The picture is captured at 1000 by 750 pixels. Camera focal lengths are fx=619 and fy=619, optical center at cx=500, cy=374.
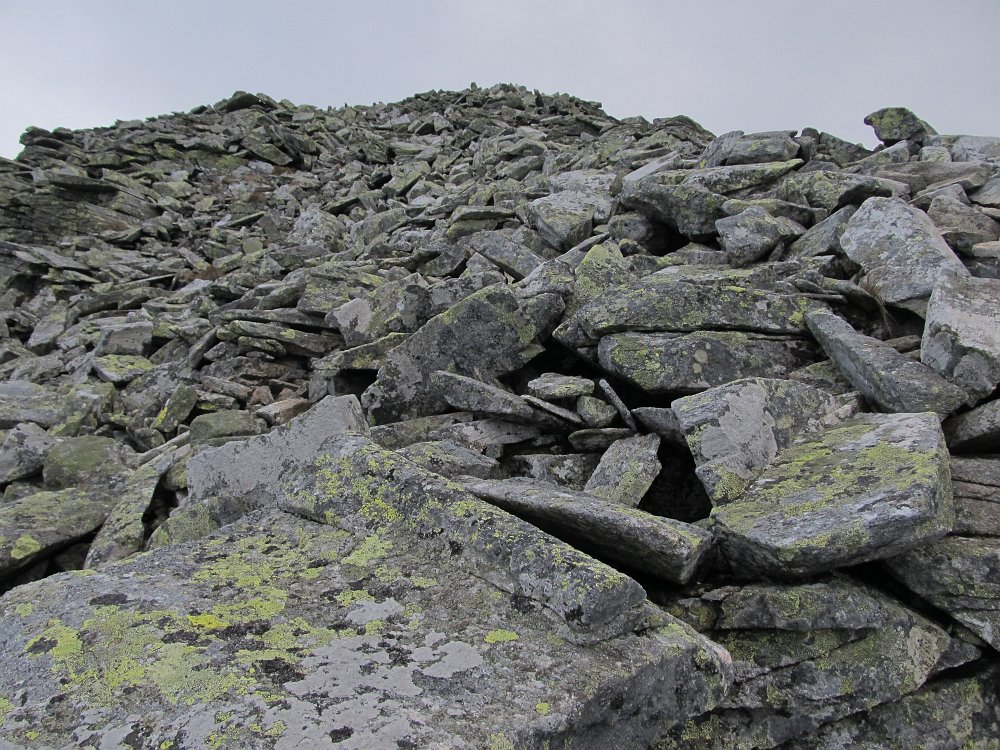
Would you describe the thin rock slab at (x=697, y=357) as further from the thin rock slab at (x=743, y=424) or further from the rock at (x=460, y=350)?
the rock at (x=460, y=350)

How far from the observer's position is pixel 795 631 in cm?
370

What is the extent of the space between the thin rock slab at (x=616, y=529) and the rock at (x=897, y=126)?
48.1 feet

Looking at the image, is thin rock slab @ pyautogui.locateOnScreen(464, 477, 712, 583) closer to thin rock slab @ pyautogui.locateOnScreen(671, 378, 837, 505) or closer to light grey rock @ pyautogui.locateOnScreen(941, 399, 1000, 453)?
thin rock slab @ pyautogui.locateOnScreen(671, 378, 837, 505)

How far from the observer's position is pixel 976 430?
15.1 ft

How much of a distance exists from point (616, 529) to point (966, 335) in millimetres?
3596

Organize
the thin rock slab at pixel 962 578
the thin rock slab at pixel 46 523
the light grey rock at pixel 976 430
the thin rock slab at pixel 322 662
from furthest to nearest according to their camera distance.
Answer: the thin rock slab at pixel 46 523 < the light grey rock at pixel 976 430 < the thin rock slab at pixel 962 578 < the thin rock slab at pixel 322 662

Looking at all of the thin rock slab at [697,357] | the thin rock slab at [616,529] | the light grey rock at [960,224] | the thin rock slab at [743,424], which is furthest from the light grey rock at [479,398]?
the light grey rock at [960,224]

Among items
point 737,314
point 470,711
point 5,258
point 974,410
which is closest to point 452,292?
point 737,314

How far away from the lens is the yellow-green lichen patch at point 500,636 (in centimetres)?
305

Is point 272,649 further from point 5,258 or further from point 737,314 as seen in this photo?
point 5,258

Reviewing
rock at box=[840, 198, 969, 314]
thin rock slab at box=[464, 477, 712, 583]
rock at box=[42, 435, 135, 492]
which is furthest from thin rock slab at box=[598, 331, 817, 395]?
rock at box=[42, 435, 135, 492]

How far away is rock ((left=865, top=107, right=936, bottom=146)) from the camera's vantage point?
1423cm

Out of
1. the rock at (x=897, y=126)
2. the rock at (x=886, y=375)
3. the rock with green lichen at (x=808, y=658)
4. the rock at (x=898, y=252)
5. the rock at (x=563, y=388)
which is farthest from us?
the rock at (x=897, y=126)

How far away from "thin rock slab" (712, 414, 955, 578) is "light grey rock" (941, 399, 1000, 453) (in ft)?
1.44
